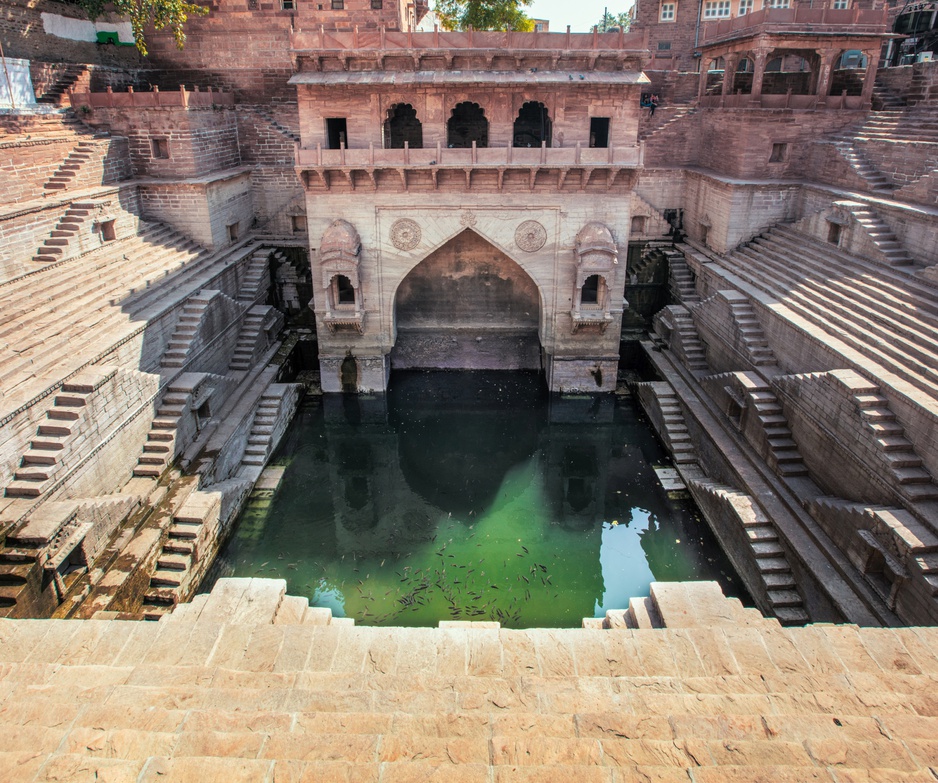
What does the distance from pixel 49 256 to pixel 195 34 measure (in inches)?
538

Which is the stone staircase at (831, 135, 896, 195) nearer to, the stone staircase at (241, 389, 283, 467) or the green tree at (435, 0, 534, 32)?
the green tree at (435, 0, 534, 32)

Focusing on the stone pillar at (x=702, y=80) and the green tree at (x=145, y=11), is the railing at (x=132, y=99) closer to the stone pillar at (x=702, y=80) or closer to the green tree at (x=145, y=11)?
the green tree at (x=145, y=11)

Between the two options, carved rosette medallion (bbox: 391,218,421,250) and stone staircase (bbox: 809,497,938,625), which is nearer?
stone staircase (bbox: 809,497,938,625)

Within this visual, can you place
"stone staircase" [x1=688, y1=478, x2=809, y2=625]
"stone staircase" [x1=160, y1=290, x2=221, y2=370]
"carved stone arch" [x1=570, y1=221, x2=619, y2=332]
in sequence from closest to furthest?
"stone staircase" [x1=688, y1=478, x2=809, y2=625]
"stone staircase" [x1=160, y1=290, x2=221, y2=370]
"carved stone arch" [x1=570, y1=221, x2=619, y2=332]

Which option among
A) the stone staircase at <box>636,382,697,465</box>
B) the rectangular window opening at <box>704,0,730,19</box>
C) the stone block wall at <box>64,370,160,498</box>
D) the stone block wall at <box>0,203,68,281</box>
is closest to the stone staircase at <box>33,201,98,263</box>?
the stone block wall at <box>0,203,68,281</box>

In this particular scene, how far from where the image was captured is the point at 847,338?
1262 centimetres

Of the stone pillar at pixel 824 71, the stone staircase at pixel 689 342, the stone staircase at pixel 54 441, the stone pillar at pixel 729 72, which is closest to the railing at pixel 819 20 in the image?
the stone pillar at pixel 824 71

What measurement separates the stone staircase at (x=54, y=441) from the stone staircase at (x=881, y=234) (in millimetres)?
16304

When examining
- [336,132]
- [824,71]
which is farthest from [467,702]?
[824,71]

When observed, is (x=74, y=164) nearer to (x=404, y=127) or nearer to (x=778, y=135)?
(x=404, y=127)

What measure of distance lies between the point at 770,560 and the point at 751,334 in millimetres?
5832

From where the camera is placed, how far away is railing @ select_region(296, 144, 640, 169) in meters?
15.6

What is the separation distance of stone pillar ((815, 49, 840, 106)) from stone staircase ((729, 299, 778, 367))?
856 cm

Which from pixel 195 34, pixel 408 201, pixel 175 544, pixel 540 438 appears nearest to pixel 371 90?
pixel 408 201
